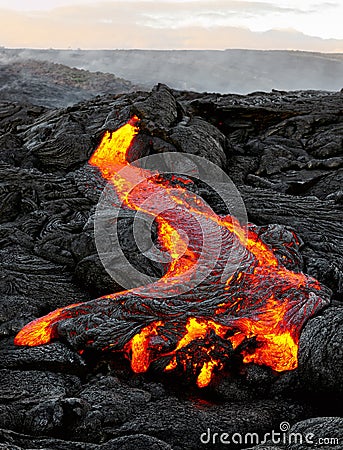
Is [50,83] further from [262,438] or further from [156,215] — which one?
[262,438]

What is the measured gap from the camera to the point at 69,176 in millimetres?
13602

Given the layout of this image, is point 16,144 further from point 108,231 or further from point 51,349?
point 51,349

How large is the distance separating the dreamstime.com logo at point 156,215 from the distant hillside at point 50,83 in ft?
58.5

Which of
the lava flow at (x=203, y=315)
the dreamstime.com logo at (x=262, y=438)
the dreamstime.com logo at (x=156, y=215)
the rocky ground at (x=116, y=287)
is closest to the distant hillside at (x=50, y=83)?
the rocky ground at (x=116, y=287)

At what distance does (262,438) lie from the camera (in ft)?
21.3

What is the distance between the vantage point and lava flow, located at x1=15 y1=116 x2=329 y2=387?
7.97 meters

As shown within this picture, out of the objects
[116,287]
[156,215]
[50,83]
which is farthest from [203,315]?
[50,83]

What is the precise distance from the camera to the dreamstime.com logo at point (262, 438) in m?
5.71

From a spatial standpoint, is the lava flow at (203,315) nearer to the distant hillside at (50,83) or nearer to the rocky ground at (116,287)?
the rocky ground at (116,287)

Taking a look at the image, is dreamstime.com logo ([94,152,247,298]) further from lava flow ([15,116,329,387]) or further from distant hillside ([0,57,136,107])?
distant hillside ([0,57,136,107])

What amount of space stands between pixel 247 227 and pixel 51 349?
16.2 ft

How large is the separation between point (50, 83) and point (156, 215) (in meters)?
25.6

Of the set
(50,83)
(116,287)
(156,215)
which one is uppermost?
(50,83)

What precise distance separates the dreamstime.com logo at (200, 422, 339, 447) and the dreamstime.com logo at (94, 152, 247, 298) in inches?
111
